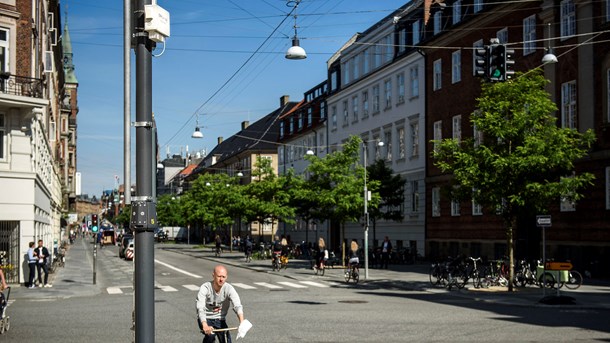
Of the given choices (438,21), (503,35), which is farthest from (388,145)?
(503,35)

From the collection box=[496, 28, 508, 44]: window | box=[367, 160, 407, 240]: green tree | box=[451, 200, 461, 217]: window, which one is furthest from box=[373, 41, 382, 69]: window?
box=[496, 28, 508, 44]: window

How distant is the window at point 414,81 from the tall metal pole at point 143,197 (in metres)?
45.7

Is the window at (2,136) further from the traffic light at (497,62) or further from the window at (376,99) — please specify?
the window at (376,99)

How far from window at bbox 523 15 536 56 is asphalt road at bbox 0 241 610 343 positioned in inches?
577

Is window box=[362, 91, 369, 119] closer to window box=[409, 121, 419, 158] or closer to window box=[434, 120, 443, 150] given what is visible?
window box=[409, 121, 419, 158]

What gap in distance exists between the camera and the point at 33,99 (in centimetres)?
3030

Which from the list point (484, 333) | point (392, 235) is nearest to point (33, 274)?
point (484, 333)

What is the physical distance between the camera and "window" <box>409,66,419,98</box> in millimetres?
52719

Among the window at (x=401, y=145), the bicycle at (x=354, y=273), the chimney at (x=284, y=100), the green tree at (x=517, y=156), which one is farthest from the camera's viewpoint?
the chimney at (x=284, y=100)

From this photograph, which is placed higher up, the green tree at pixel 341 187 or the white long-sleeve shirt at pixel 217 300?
the green tree at pixel 341 187

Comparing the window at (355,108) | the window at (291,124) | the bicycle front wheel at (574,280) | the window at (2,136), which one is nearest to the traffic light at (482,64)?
the bicycle front wheel at (574,280)

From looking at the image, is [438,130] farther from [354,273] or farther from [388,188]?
[354,273]

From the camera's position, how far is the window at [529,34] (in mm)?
38375

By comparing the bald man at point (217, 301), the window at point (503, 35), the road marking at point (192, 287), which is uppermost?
the window at point (503, 35)
